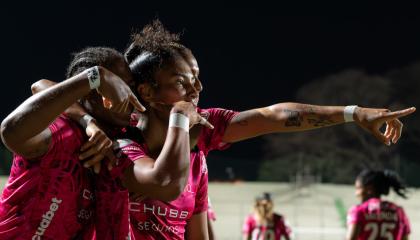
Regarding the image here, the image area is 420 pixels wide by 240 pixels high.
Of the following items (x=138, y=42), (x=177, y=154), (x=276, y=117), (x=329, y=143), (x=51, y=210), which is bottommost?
(x=51, y=210)

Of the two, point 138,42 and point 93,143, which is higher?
point 138,42

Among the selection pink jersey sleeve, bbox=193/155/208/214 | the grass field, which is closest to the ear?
pink jersey sleeve, bbox=193/155/208/214

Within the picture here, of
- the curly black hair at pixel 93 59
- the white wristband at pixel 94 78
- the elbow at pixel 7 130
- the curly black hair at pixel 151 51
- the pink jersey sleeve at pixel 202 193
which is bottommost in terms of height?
the pink jersey sleeve at pixel 202 193

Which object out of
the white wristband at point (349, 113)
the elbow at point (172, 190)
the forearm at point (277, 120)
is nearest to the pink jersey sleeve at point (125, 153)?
the elbow at point (172, 190)

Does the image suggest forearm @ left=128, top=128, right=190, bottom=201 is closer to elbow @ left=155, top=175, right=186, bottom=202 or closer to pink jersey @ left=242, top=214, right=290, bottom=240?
elbow @ left=155, top=175, right=186, bottom=202

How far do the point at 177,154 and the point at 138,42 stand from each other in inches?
36.6

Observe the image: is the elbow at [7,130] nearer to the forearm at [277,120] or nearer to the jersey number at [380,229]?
the forearm at [277,120]

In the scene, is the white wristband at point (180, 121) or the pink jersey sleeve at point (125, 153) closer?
the white wristband at point (180, 121)

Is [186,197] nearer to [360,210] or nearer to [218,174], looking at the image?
[360,210]

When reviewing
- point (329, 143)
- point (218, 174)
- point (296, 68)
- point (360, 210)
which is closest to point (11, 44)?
point (296, 68)

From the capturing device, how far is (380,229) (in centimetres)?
675

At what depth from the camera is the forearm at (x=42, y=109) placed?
241cm

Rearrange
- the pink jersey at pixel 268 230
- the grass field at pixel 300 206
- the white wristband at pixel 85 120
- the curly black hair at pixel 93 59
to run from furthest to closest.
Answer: the grass field at pixel 300 206
the pink jersey at pixel 268 230
the curly black hair at pixel 93 59
the white wristband at pixel 85 120

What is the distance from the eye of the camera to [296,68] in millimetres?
46531
